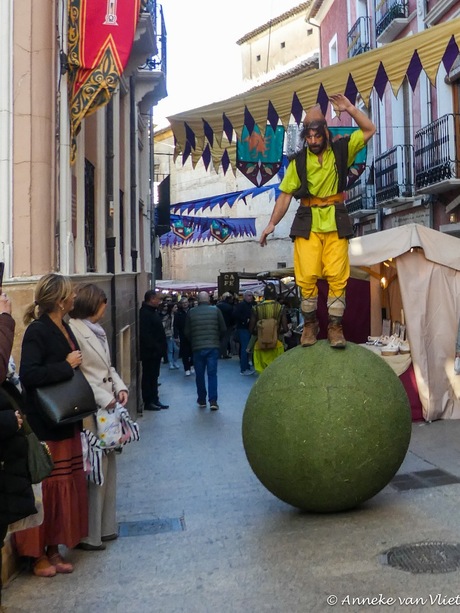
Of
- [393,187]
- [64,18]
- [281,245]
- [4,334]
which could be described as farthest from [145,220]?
[281,245]

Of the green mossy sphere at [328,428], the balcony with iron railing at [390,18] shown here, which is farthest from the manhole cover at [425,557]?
the balcony with iron railing at [390,18]

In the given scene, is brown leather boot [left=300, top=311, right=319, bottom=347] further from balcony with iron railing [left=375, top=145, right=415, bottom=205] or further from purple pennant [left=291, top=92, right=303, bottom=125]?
balcony with iron railing [left=375, top=145, right=415, bottom=205]

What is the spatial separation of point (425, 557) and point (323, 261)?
2219 millimetres

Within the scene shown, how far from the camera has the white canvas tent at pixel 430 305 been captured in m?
9.51

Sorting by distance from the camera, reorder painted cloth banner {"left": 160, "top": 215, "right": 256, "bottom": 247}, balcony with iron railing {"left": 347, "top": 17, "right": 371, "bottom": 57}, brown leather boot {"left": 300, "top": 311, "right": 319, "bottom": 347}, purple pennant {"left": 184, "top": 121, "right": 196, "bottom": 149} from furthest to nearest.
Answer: painted cloth banner {"left": 160, "top": 215, "right": 256, "bottom": 247} → balcony with iron railing {"left": 347, "top": 17, "right": 371, "bottom": 57} → purple pennant {"left": 184, "top": 121, "right": 196, "bottom": 149} → brown leather boot {"left": 300, "top": 311, "right": 319, "bottom": 347}

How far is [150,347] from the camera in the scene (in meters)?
12.0

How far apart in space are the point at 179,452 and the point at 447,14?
1133 cm

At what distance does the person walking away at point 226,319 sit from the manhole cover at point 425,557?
13855mm

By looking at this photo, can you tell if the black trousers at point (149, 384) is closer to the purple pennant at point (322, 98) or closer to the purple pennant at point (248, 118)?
the purple pennant at point (248, 118)

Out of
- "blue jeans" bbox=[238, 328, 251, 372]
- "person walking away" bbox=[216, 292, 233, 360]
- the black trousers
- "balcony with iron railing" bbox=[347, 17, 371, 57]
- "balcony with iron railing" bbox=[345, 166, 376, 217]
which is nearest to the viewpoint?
the black trousers

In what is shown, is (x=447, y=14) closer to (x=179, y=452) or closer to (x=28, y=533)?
(x=179, y=452)

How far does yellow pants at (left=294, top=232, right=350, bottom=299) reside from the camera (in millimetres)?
5676

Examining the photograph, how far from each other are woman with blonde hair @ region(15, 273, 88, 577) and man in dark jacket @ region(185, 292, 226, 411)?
6.98 m

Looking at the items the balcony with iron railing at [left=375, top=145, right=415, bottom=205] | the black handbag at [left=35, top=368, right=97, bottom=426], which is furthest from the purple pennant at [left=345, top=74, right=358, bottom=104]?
the balcony with iron railing at [left=375, top=145, right=415, bottom=205]
